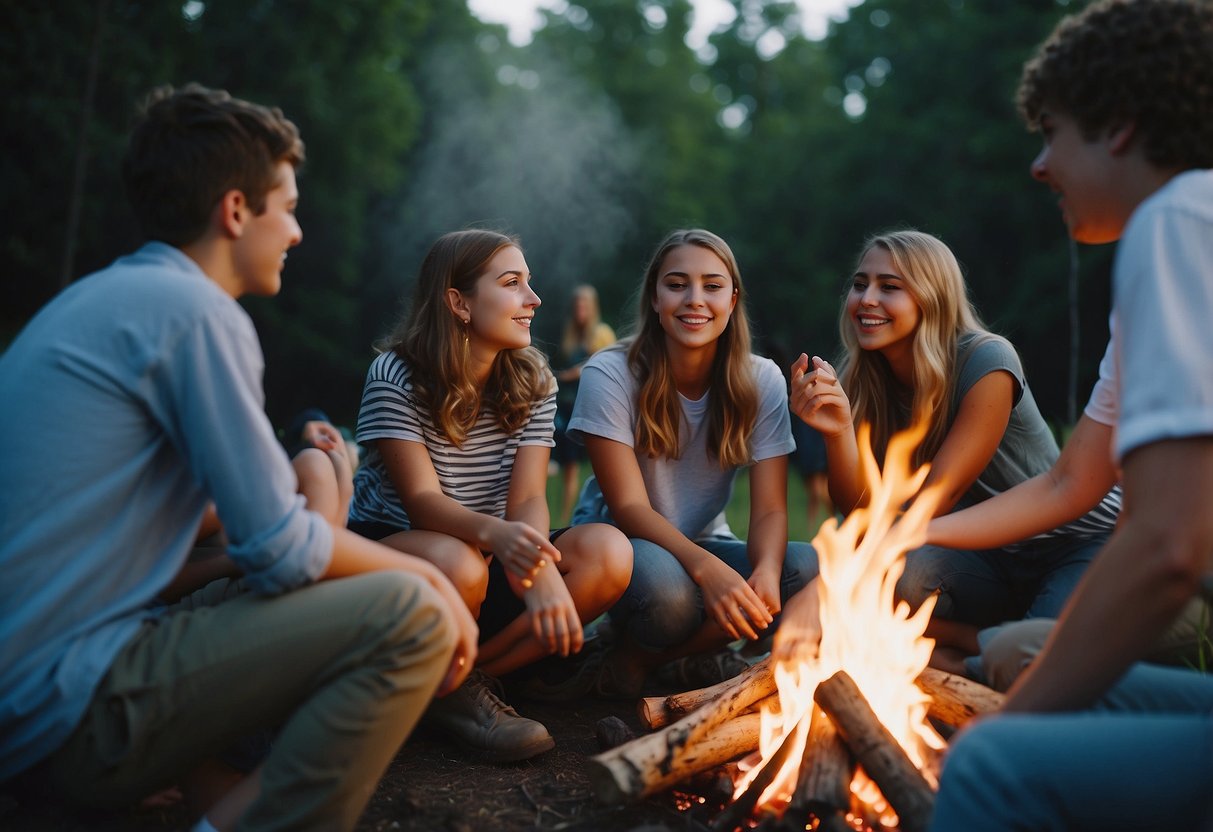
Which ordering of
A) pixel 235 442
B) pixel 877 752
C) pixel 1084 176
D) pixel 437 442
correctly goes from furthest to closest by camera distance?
pixel 437 442 < pixel 877 752 < pixel 235 442 < pixel 1084 176

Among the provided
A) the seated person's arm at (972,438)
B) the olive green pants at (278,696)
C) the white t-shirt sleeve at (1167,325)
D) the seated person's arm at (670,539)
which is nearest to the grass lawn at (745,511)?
the seated person's arm at (670,539)

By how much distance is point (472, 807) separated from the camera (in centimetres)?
281

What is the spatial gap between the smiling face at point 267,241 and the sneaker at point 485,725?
149cm

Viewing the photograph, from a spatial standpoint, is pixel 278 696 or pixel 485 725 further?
pixel 485 725

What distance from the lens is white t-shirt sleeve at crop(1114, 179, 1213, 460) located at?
1.61m

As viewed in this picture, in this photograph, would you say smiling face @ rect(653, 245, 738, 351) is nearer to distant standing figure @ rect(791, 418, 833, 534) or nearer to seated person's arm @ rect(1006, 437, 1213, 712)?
seated person's arm @ rect(1006, 437, 1213, 712)

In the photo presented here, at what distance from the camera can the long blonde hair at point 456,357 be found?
12.1 feet

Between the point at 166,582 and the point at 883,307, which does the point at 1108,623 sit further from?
the point at 883,307

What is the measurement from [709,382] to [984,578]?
1.27m

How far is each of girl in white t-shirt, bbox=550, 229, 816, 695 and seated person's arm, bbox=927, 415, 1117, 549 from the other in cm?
83

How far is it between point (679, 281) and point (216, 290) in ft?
7.23

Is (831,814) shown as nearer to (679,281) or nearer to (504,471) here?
(504,471)

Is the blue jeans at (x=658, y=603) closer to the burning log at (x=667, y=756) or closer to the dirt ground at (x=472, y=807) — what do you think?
the dirt ground at (x=472, y=807)

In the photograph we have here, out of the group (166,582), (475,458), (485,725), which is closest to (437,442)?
(475,458)
